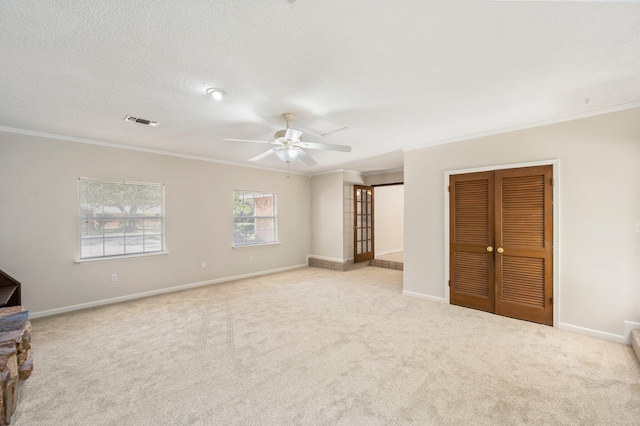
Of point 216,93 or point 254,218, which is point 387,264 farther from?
point 216,93

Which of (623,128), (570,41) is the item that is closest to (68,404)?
(570,41)

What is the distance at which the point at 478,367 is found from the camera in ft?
7.96

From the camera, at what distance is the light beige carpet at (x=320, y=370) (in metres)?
1.89

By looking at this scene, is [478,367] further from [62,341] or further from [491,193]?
[62,341]

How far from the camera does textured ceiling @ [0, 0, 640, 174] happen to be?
1.56 m

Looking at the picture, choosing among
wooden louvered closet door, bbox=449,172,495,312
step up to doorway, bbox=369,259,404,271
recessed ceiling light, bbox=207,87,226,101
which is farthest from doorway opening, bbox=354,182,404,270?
recessed ceiling light, bbox=207,87,226,101

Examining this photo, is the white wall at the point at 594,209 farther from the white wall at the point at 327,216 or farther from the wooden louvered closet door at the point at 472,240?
the white wall at the point at 327,216

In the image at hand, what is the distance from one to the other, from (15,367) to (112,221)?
2.83 metres

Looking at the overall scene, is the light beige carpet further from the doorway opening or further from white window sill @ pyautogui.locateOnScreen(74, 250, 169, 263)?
the doorway opening

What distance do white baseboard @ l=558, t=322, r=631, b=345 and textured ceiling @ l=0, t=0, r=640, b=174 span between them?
240cm

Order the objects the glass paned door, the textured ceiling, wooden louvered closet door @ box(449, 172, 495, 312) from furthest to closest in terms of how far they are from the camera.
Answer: the glass paned door → wooden louvered closet door @ box(449, 172, 495, 312) → the textured ceiling

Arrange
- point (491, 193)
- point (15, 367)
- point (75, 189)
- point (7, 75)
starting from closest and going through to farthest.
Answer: point (15, 367) < point (7, 75) < point (491, 193) < point (75, 189)

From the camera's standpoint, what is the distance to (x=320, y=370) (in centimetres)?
240

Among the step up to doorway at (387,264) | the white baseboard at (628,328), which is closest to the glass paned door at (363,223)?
the step up to doorway at (387,264)
